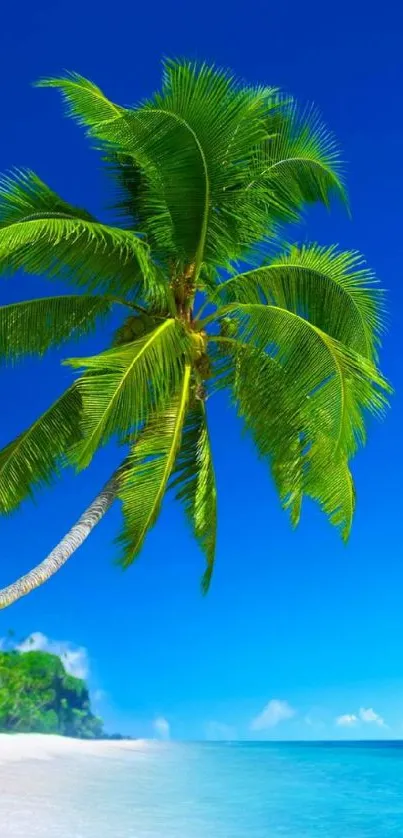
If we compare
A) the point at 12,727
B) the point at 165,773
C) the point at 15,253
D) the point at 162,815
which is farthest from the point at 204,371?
the point at 12,727

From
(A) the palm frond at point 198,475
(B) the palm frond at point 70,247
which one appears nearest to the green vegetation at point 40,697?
(A) the palm frond at point 198,475

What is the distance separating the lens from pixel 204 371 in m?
9.75

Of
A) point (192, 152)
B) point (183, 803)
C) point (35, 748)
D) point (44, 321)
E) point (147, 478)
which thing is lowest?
point (183, 803)

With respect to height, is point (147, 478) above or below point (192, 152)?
below

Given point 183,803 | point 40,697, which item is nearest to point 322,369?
point 183,803

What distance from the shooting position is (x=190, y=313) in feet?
31.6

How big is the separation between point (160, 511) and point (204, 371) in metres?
1.53

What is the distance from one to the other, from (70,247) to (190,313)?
1.36 metres

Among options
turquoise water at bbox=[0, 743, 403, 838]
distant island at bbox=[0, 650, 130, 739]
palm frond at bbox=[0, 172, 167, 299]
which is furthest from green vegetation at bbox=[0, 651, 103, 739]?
palm frond at bbox=[0, 172, 167, 299]

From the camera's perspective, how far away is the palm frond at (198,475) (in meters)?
10.3

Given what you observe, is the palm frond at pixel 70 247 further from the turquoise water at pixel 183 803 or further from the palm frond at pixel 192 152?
the turquoise water at pixel 183 803

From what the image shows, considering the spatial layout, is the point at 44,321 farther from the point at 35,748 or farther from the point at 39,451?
the point at 35,748

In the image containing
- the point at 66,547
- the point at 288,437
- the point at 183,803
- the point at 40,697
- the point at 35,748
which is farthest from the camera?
the point at 40,697

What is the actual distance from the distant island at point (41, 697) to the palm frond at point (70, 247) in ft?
106
